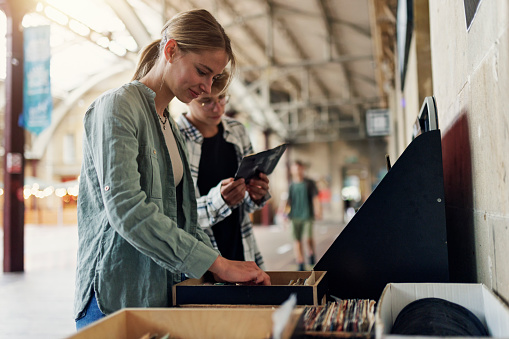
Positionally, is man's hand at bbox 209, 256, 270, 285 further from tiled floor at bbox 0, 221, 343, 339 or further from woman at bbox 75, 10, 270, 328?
tiled floor at bbox 0, 221, 343, 339

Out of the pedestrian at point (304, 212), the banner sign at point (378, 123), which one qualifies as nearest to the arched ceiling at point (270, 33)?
the banner sign at point (378, 123)

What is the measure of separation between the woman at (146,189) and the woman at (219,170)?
0.64 meters

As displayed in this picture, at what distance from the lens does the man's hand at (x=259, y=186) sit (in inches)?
81.7

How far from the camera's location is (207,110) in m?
2.13

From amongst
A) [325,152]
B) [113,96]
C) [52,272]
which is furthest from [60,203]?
[113,96]

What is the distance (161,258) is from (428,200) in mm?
717

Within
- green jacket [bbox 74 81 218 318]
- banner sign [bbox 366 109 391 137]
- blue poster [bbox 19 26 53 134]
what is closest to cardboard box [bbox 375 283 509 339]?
green jacket [bbox 74 81 218 318]

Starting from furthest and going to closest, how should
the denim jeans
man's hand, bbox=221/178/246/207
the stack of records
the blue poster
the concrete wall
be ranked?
the blue poster < man's hand, bbox=221/178/246/207 < the denim jeans < the concrete wall < the stack of records

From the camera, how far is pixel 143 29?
28.5ft

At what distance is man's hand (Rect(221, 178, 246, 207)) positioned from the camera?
1.92 metres

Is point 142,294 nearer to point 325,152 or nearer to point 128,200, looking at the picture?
point 128,200

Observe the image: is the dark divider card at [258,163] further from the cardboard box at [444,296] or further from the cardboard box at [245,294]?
the cardboard box at [444,296]

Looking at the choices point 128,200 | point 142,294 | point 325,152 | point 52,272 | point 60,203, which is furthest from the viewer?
point 325,152

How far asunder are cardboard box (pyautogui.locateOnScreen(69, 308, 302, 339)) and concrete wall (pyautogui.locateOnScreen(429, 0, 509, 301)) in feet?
1.76
